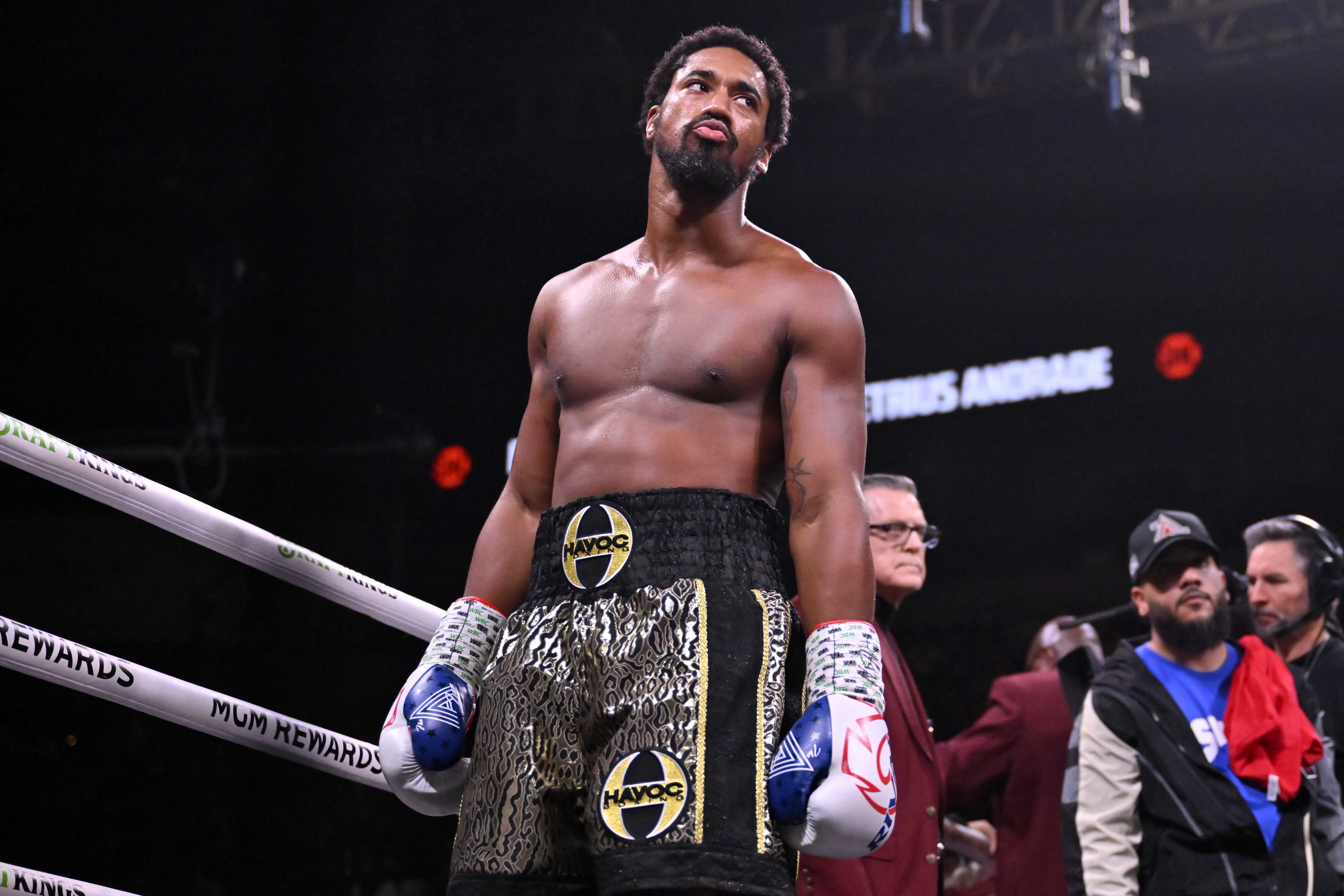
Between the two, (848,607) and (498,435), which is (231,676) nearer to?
(498,435)

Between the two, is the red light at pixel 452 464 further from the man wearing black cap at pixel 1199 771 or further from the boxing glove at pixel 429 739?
the boxing glove at pixel 429 739

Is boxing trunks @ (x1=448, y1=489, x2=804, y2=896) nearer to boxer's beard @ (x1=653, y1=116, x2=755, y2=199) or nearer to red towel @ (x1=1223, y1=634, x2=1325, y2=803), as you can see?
boxer's beard @ (x1=653, y1=116, x2=755, y2=199)

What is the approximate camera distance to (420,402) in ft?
25.7

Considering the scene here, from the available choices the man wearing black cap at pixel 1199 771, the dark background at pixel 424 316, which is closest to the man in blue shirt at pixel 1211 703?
the man wearing black cap at pixel 1199 771

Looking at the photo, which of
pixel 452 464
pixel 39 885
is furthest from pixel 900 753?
pixel 452 464

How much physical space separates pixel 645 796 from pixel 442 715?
288 millimetres

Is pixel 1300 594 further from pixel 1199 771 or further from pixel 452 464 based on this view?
pixel 452 464

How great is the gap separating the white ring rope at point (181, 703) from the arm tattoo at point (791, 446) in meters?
0.60

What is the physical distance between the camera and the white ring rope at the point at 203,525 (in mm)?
1541

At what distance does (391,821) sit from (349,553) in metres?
1.43

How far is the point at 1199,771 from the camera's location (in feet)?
9.34

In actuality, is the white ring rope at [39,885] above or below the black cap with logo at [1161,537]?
below

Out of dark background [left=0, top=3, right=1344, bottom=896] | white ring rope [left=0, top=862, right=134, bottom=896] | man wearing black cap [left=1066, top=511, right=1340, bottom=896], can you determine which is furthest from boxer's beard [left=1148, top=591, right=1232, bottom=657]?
dark background [left=0, top=3, right=1344, bottom=896]

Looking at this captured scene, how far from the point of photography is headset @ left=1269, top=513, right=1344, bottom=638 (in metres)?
3.48
